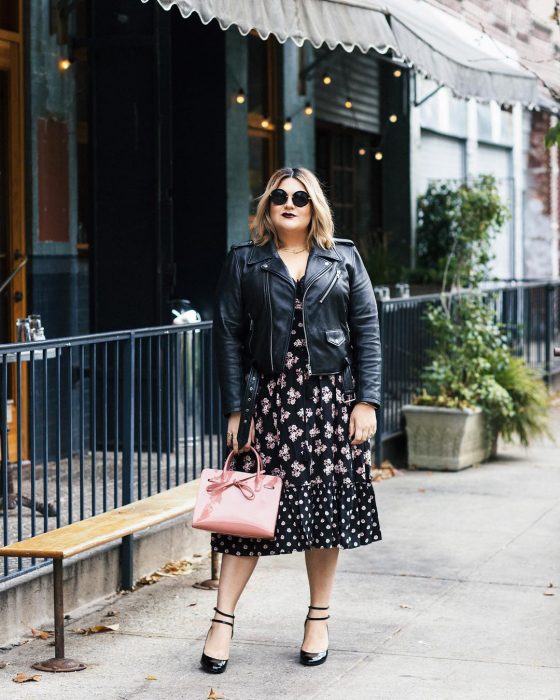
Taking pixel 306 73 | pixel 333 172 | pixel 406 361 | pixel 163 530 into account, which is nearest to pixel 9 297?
pixel 163 530

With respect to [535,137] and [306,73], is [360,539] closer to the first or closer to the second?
[306,73]

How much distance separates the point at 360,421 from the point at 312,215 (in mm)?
847

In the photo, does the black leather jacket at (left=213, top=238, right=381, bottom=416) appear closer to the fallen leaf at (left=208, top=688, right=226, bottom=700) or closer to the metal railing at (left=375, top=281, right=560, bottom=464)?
the fallen leaf at (left=208, top=688, right=226, bottom=700)

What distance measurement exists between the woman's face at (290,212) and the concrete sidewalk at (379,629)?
175 cm

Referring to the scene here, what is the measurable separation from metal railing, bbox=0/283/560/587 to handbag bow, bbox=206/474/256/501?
2.72 feet

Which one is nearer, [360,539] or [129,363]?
[360,539]

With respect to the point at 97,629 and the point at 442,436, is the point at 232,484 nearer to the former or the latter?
the point at 97,629

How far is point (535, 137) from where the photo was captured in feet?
67.6

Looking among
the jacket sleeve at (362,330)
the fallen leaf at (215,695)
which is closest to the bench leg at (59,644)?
the fallen leaf at (215,695)

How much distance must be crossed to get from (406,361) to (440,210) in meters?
5.20

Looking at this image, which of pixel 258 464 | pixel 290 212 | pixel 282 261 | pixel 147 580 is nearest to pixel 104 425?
pixel 147 580

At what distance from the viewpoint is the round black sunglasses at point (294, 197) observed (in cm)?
540

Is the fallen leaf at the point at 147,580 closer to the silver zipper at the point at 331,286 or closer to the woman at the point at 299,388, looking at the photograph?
the woman at the point at 299,388

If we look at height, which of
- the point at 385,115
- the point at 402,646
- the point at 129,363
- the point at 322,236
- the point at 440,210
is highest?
the point at 385,115
